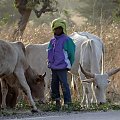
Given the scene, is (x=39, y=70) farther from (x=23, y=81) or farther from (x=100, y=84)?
(x=23, y=81)

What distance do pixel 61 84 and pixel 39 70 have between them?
277 cm

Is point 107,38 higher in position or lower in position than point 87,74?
higher

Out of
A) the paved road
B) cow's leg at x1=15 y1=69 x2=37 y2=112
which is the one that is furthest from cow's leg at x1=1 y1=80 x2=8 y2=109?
the paved road

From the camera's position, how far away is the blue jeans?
12117 mm

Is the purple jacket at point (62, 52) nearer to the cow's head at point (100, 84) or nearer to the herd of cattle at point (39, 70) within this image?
the herd of cattle at point (39, 70)

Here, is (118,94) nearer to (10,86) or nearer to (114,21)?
(10,86)

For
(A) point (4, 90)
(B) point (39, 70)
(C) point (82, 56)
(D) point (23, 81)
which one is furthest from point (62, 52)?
(B) point (39, 70)

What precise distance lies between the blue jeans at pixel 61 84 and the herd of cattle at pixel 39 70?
0.48 metres

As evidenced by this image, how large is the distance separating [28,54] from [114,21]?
24.6ft

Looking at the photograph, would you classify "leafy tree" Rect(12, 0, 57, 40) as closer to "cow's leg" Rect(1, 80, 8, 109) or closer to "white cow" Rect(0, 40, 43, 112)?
"cow's leg" Rect(1, 80, 8, 109)

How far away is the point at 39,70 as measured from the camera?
15.0 m

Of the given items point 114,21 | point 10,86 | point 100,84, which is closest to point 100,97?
point 100,84

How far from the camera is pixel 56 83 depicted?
12336mm

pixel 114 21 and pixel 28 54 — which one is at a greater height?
pixel 114 21
